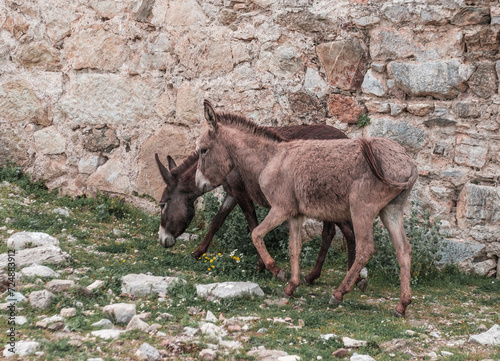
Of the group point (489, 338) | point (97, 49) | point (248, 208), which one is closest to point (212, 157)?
point (248, 208)

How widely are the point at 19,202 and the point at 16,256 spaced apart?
9.56 feet

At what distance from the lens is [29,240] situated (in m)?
6.40

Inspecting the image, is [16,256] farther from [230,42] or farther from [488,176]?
[488,176]

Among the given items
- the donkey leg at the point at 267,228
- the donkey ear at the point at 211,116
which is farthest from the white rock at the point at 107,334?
the donkey ear at the point at 211,116

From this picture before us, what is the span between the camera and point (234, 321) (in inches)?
177

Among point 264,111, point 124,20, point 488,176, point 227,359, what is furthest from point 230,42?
point 227,359

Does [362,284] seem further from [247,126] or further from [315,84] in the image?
[315,84]

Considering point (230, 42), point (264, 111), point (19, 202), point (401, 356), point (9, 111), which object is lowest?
point (19, 202)

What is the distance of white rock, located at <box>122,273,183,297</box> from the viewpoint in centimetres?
518

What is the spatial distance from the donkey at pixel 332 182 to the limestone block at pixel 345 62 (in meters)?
2.13

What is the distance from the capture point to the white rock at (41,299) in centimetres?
450

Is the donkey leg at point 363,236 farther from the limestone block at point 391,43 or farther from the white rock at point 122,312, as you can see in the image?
the limestone block at point 391,43

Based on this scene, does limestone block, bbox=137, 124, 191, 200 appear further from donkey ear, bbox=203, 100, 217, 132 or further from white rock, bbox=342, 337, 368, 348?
white rock, bbox=342, 337, 368, 348

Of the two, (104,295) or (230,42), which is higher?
(230,42)
